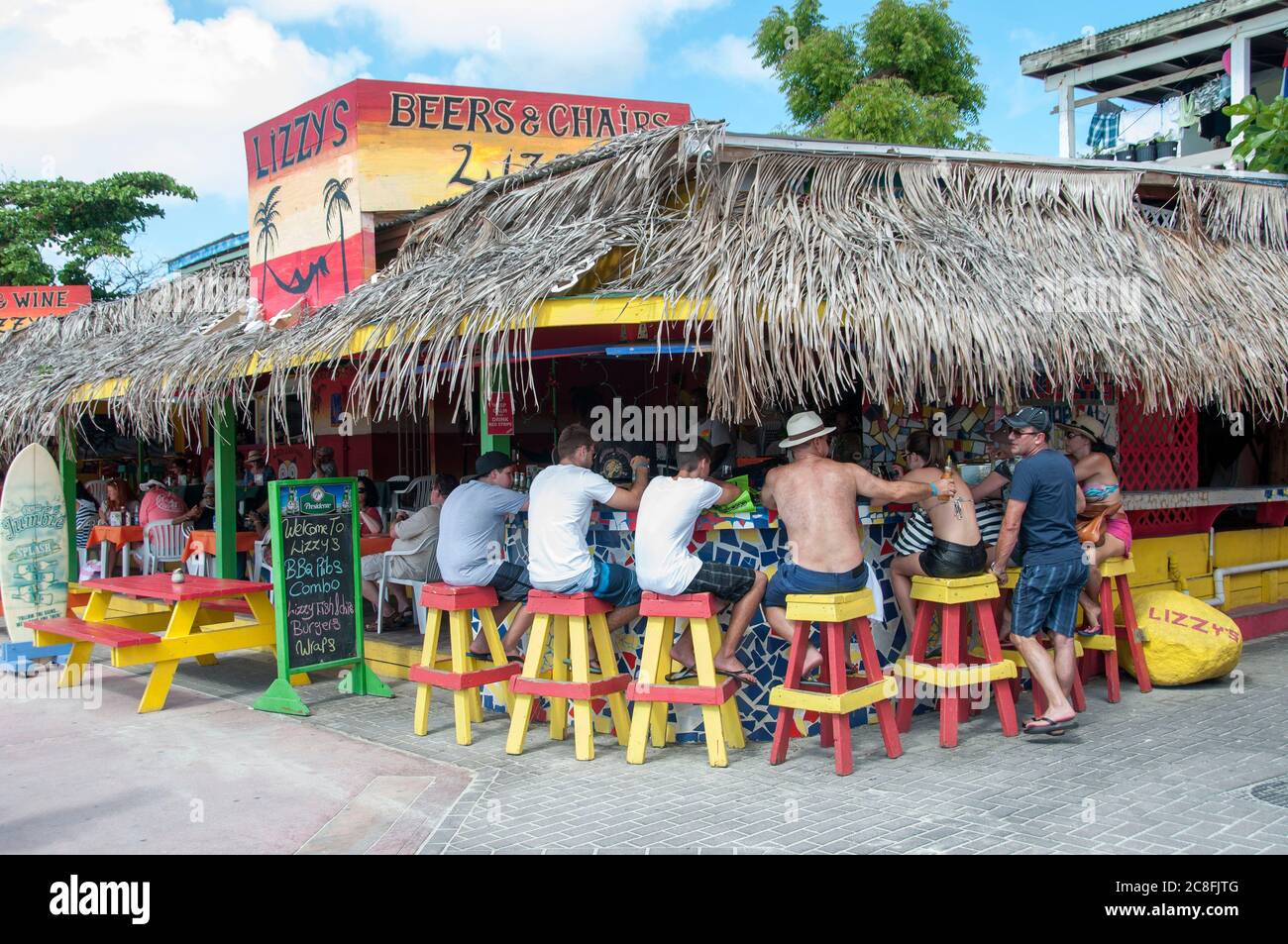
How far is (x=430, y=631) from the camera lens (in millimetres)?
6508

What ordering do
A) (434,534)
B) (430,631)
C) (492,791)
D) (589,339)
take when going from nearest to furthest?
(492,791) < (430,631) < (589,339) < (434,534)

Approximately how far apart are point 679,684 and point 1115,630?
3.29 meters

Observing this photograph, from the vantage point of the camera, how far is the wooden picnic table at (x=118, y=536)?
1165cm

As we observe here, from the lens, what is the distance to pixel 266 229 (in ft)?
32.9

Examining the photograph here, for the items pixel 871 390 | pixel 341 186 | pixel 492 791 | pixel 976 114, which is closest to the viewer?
pixel 492 791

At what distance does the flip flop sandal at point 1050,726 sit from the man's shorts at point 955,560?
86 centimetres

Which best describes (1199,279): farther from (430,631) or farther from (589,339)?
(430,631)

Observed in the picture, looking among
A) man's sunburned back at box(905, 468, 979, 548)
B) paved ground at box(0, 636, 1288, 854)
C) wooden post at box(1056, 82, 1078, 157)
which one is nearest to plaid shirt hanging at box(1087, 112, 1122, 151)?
wooden post at box(1056, 82, 1078, 157)

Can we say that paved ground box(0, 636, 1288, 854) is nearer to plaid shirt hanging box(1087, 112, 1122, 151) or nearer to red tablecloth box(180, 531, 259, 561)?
red tablecloth box(180, 531, 259, 561)

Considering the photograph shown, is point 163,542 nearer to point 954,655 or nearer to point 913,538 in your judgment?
point 913,538

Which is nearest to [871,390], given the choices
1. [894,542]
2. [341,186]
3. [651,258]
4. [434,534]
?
[894,542]

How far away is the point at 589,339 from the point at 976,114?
15009mm

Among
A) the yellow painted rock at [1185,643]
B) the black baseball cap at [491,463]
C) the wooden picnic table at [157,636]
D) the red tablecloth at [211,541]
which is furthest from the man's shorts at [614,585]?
the red tablecloth at [211,541]

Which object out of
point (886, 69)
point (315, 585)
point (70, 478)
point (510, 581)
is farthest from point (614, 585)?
point (886, 69)
